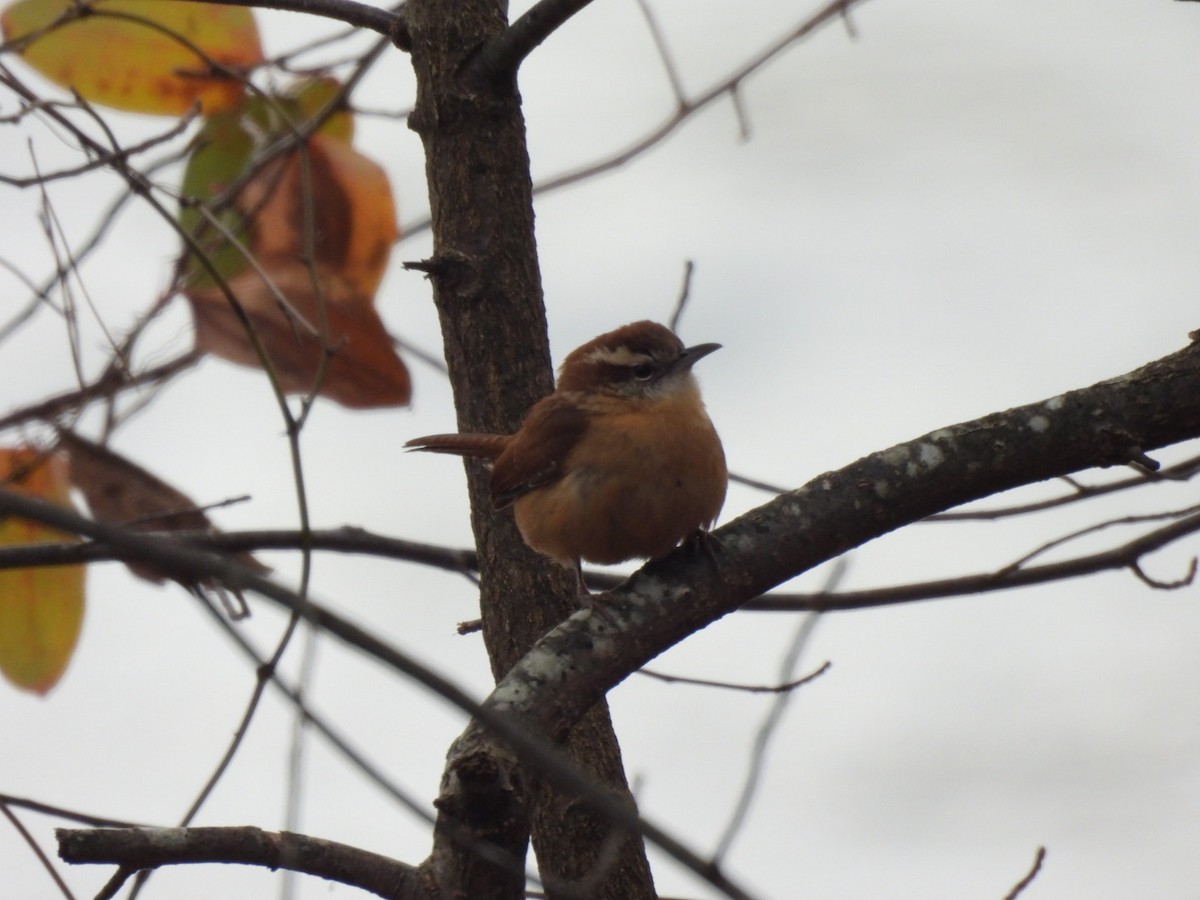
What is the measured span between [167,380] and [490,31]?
1.27m

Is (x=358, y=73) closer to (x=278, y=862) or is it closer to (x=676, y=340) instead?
(x=676, y=340)

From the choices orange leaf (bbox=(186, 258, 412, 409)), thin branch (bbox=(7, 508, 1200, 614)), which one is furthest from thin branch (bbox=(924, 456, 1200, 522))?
orange leaf (bbox=(186, 258, 412, 409))

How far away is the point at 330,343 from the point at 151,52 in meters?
0.97

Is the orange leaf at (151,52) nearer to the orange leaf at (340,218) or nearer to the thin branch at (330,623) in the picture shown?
the orange leaf at (340,218)

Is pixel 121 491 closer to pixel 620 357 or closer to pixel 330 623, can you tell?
pixel 620 357

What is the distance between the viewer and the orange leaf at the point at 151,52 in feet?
11.4

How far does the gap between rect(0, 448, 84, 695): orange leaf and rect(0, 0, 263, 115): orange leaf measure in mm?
951

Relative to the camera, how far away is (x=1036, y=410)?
2.79 meters

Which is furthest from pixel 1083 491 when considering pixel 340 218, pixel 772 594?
pixel 340 218

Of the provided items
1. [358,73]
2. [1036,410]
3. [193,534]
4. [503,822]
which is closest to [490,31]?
[358,73]

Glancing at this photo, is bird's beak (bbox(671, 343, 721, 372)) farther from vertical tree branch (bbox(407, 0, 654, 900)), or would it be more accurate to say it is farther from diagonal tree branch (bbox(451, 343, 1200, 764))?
diagonal tree branch (bbox(451, 343, 1200, 764))

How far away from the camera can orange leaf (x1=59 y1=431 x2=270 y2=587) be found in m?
3.43

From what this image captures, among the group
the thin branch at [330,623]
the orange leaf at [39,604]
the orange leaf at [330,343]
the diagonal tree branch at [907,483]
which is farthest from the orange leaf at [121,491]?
the thin branch at [330,623]

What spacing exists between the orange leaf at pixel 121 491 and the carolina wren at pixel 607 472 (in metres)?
0.71
